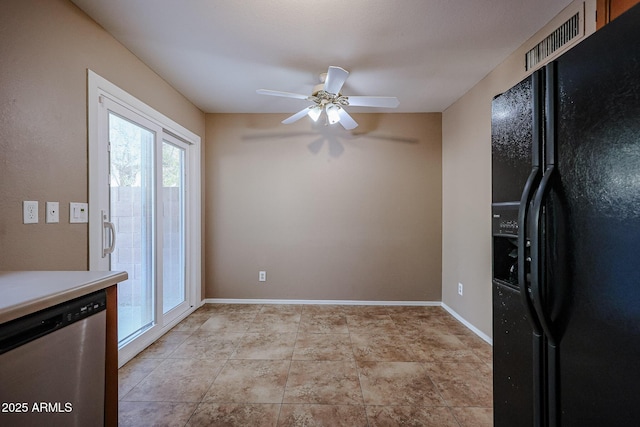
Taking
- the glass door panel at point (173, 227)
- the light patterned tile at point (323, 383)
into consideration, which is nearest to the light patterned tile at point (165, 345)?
the glass door panel at point (173, 227)

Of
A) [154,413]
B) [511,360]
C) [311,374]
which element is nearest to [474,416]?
[511,360]

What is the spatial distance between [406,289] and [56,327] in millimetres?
3487

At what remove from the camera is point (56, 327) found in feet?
2.86

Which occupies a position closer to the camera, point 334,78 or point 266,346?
point 334,78

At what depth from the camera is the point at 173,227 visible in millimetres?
3105

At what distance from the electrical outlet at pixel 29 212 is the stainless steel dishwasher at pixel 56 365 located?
82 cm

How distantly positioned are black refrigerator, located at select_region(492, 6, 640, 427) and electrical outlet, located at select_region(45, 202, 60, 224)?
7.55 feet

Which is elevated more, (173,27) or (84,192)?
(173,27)

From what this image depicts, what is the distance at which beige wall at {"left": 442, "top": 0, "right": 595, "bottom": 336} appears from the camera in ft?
8.52

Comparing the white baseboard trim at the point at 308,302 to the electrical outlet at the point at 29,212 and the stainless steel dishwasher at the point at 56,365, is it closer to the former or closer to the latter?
the electrical outlet at the point at 29,212

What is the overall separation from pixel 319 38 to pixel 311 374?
2.50 m

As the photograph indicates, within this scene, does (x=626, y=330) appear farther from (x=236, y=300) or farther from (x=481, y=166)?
(x=236, y=300)

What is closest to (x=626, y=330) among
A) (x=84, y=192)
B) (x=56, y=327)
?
(x=56, y=327)

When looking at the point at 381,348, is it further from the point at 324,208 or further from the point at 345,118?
the point at 345,118
